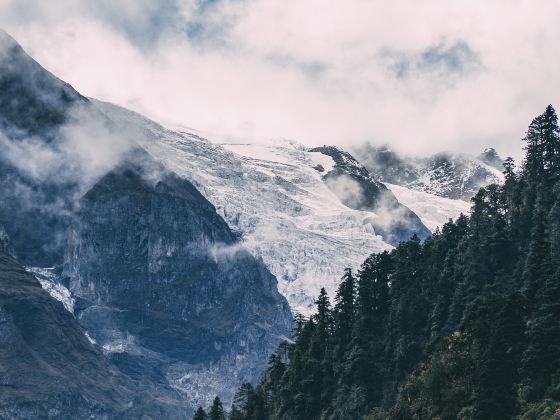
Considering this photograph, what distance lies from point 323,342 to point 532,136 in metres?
48.9

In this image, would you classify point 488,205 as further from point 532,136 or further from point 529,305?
point 529,305

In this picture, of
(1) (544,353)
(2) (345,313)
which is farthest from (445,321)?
(1) (544,353)

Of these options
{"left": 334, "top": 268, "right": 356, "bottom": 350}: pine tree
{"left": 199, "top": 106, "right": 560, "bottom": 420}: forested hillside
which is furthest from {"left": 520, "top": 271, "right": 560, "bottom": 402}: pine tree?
{"left": 334, "top": 268, "right": 356, "bottom": 350}: pine tree

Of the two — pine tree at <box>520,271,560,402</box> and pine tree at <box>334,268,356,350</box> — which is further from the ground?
pine tree at <box>334,268,356,350</box>

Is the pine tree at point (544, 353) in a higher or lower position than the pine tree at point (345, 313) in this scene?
lower

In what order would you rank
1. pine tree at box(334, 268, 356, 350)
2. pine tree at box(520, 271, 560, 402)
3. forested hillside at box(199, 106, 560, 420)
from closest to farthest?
pine tree at box(520, 271, 560, 402), forested hillside at box(199, 106, 560, 420), pine tree at box(334, 268, 356, 350)

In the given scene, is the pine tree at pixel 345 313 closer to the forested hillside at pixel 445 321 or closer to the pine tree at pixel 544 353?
the forested hillside at pixel 445 321

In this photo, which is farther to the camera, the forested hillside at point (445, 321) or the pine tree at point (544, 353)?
the forested hillside at point (445, 321)

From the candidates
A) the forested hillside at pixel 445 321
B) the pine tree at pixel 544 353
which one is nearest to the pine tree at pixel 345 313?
the forested hillside at pixel 445 321

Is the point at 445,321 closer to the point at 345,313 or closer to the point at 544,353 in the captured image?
the point at 345,313

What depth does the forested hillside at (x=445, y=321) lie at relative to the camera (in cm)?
13462

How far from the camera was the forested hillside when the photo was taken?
135 m

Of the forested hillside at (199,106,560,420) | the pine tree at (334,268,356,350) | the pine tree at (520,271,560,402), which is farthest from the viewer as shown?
the pine tree at (334,268,356,350)

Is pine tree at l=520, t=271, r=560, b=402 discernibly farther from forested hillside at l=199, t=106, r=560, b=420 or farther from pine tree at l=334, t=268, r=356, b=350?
Answer: pine tree at l=334, t=268, r=356, b=350
